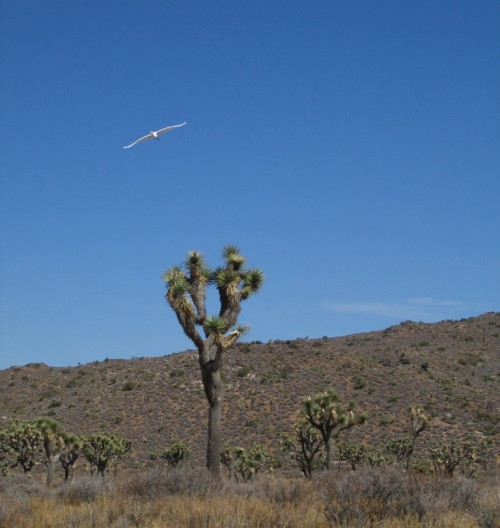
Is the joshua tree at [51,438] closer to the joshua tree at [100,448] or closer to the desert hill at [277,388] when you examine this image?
the joshua tree at [100,448]

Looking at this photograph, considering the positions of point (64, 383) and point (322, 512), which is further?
point (64, 383)

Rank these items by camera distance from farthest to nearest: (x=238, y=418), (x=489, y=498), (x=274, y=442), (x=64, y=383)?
(x=64, y=383) → (x=238, y=418) → (x=274, y=442) → (x=489, y=498)

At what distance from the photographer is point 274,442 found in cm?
6028

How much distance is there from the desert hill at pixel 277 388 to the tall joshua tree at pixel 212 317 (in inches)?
1363

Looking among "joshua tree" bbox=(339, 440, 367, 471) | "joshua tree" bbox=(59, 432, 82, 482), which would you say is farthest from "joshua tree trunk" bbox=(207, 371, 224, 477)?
"joshua tree" bbox=(339, 440, 367, 471)

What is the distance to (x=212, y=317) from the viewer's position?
72.9 feet

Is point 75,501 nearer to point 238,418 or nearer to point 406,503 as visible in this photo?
point 406,503

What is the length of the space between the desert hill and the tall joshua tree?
1363 inches

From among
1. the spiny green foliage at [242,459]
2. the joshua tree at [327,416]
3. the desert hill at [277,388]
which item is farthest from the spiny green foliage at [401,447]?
the joshua tree at [327,416]

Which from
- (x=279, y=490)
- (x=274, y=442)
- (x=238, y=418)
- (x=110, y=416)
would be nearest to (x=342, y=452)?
(x=274, y=442)

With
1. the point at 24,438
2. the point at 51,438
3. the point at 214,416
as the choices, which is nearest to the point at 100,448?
the point at 24,438

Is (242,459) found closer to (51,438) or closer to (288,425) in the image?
(51,438)

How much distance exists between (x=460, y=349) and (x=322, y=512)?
7743 cm

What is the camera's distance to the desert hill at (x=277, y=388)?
206 feet
